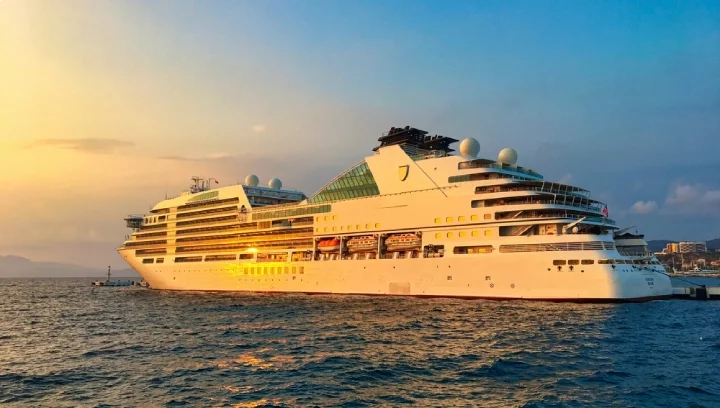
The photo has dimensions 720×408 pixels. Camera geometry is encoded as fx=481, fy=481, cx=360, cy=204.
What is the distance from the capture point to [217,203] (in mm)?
77688

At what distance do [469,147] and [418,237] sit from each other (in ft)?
39.0

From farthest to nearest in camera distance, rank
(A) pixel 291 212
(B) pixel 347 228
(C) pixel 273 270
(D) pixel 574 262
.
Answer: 1. (A) pixel 291 212
2. (C) pixel 273 270
3. (B) pixel 347 228
4. (D) pixel 574 262

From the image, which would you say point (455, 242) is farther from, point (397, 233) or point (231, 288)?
point (231, 288)

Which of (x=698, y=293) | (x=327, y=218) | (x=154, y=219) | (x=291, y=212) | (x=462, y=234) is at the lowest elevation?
(x=698, y=293)

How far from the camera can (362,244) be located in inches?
2250

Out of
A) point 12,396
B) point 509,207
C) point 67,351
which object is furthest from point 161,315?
point 509,207

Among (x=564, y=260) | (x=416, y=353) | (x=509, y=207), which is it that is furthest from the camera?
(x=509, y=207)

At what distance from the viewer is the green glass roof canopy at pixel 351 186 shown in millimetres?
59938

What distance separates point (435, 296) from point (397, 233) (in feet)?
29.8

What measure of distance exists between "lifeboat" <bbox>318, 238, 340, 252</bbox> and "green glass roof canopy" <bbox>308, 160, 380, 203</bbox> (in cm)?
568

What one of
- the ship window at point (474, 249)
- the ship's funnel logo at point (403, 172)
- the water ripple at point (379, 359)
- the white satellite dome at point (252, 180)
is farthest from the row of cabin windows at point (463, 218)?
the white satellite dome at point (252, 180)

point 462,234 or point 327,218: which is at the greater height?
point 327,218

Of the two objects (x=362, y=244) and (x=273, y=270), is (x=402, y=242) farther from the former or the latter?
(x=273, y=270)

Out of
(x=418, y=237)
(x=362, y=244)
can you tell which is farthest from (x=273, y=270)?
(x=418, y=237)
